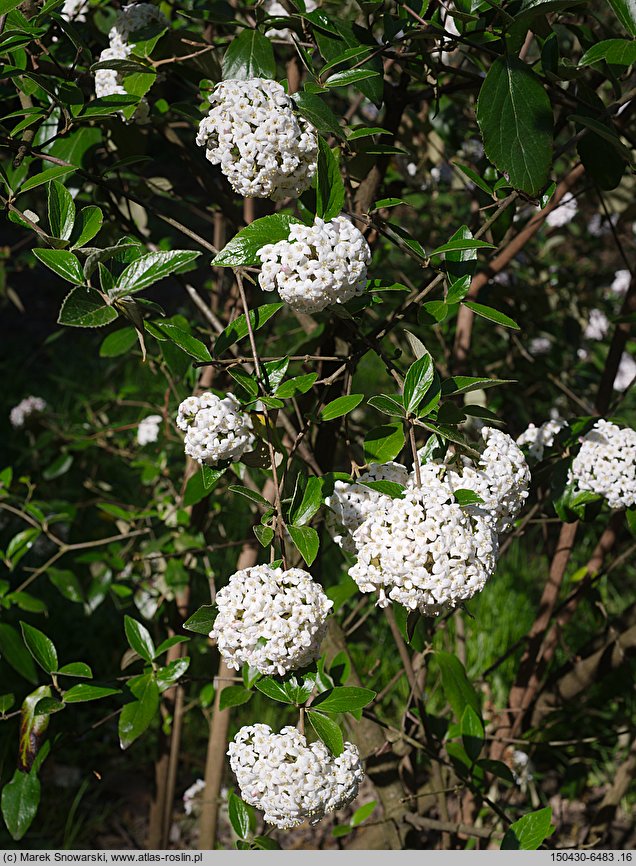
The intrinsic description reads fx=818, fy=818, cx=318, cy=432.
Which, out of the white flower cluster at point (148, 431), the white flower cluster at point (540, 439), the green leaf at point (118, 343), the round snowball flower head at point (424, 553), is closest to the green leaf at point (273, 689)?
the round snowball flower head at point (424, 553)

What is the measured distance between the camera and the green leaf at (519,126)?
2.93ft

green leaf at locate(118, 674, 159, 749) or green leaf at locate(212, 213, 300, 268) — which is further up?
green leaf at locate(212, 213, 300, 268)

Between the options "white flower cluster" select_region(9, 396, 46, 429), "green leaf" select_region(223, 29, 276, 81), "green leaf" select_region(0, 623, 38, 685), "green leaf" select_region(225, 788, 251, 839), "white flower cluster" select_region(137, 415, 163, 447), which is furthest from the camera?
"white flower cluster" select_region(9, 396, 46, 429)

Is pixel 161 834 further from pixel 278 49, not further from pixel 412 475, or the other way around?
pixel 278 49

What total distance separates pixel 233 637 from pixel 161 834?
1.15m

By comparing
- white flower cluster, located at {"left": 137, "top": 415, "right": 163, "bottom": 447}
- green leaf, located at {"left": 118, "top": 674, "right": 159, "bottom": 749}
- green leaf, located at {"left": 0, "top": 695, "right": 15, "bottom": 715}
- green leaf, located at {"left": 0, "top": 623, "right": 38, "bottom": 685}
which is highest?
green leaf, located at {"left": 118, "top": 674, "right": 159, "bottom": 749}

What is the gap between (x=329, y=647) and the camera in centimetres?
142

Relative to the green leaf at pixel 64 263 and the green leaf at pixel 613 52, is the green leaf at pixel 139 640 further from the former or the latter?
the green leaf at pixel 613 52

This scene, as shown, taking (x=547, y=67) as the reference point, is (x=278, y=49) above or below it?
below

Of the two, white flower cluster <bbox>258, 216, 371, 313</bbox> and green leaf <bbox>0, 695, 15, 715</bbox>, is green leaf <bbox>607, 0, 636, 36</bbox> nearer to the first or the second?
white flower cluster <bbox>258, 216, 371, 313</bbox>

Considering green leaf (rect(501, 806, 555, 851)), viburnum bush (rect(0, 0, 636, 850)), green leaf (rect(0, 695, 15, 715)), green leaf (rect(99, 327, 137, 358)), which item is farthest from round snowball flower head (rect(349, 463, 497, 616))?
green leaf (rect(99, 327, 137, 358))

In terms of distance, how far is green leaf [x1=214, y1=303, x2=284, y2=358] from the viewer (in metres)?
0.93

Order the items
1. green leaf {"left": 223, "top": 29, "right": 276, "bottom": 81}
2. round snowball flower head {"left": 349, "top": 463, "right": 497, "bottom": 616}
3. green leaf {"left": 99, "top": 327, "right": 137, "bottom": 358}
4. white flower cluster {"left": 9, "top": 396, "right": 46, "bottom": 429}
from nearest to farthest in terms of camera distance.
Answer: round snowball flower head {"left": 349, "top": 463, "right": 497, "bottom": 616}, green leaf {"left": 223, "top": 29, "right": 276, "bottom": 81}, green leaf {"left": 99, "top": 327, "right": 137, "bottom": 358}, white flower cluster {"left": 9, "top": 396, "right": 46, "bottom": 429}

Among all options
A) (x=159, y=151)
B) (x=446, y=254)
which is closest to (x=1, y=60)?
(x=446, y=254)
